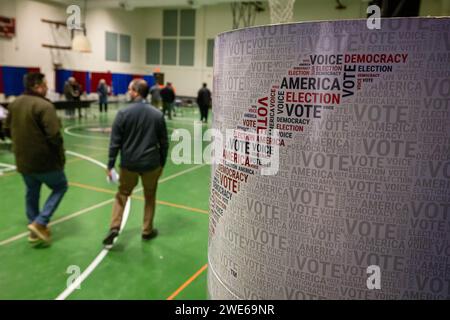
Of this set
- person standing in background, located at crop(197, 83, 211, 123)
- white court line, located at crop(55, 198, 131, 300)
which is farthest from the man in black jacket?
person standing in background, located at crop(197, 83, 211, 123)

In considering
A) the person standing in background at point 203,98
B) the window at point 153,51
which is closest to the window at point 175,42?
the window at point 153,51

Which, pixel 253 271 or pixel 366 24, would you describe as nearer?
pixel 366 24

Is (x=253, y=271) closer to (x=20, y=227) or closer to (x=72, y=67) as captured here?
(x=20, y=227)

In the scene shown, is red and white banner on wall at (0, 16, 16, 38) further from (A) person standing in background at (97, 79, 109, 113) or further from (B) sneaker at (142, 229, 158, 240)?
(B) sneaker at (142, 229, 158, 240)

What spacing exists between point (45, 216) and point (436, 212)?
5.19m

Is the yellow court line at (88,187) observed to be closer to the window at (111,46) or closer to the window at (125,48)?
the window at (111,46)

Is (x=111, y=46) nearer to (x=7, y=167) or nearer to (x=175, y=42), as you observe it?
(x=175, y=42)

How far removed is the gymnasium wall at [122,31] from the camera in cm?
2192

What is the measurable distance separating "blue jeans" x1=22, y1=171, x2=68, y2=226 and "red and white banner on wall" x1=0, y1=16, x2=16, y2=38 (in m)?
19.4

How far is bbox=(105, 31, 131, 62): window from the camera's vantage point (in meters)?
28.2

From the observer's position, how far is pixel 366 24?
3.79 feet

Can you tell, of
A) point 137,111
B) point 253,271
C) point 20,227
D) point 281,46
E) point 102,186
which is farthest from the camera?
point 102,186
